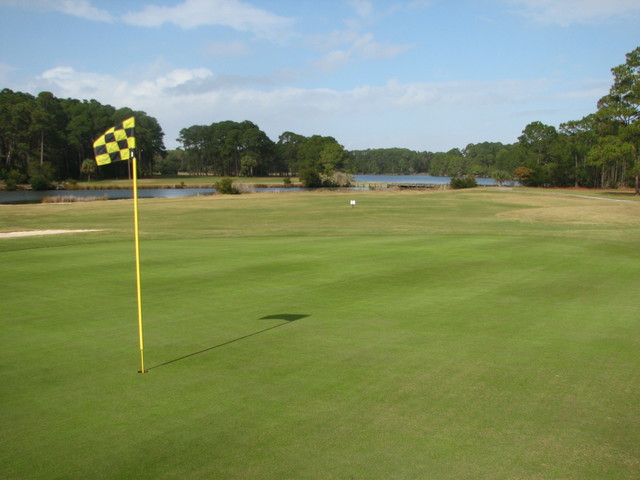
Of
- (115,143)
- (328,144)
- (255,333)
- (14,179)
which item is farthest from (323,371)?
(328,144)

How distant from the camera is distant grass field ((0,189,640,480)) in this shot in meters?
5.19

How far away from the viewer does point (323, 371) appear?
747 cm

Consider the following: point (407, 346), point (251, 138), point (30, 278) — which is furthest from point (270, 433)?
point (251, 138)

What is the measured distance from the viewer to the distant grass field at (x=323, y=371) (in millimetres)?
5188

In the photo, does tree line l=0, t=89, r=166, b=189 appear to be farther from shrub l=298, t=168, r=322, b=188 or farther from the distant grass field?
the distant grass field

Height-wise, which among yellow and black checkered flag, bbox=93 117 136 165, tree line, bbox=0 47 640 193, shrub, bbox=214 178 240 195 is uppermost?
tree line, bbox=0 47 640 193

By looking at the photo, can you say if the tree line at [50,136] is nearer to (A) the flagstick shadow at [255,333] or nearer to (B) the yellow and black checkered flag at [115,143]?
(A) the flagstick shadow at [255,333]

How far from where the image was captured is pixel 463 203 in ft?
187

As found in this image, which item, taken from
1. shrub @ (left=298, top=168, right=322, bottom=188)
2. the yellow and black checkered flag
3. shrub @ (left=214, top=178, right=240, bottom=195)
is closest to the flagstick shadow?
the yellow and black checkered flag

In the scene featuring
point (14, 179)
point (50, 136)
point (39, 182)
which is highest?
point (50, 136)

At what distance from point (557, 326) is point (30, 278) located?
44.1ft

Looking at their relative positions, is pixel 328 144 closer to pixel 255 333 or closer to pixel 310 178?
pixel 310 178

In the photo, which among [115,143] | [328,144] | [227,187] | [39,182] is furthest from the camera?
[328,144]

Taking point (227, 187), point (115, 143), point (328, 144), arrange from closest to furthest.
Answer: point (115, 143)
point (227, 187)
point (328, 144)
